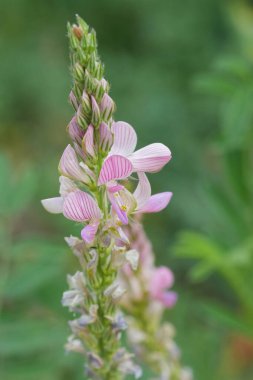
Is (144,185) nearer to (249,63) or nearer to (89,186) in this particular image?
(89,186)

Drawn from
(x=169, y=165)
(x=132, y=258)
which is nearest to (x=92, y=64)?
(x=132, y=258)

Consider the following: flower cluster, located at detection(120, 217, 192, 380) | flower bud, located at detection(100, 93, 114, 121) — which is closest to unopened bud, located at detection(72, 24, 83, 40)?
flower bud, located at detection(100, 93, 114, 121)

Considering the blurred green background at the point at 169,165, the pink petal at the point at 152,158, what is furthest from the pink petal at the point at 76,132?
the blurred green background at the point at 169,165

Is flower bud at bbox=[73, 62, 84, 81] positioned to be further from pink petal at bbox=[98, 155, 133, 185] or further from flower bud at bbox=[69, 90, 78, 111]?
pink petal at bbox=[98, 155, 133, 185]

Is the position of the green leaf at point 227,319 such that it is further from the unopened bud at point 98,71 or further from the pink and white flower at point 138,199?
the unopened bud at point 98,71

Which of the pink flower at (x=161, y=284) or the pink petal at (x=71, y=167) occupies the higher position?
the pink flower at (x=161, y=284)

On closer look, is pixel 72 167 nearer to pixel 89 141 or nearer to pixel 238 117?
pixel 89 141
